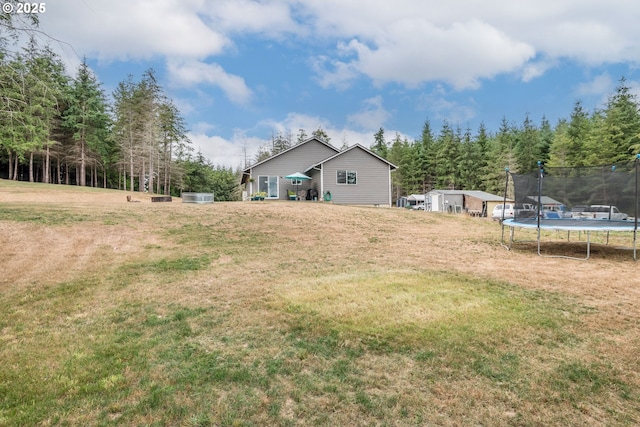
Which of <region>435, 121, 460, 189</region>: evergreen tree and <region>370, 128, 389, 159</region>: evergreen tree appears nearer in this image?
<region>435, 121, 460, 189</region>: evergreen tree

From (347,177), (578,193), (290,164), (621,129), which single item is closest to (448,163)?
(621,129)

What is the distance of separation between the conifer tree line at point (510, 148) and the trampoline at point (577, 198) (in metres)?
26.6

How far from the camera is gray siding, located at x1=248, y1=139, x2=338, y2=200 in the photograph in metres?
22.8

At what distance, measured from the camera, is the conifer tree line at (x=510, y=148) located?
30.2 m

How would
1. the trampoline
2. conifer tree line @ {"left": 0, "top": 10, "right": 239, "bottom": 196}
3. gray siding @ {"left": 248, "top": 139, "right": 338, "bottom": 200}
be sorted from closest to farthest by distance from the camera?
1. the trampoline
2. gray siding @ {"left": 248, "top": 139, "right": 338, "bottom": 200}
3. conifer tree line @ {"left": 0, "top": 10, "right": 239, "bottom": 196}

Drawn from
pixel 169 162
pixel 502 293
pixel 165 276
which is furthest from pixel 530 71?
pixel 169 162

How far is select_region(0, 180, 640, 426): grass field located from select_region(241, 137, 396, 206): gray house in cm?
1461

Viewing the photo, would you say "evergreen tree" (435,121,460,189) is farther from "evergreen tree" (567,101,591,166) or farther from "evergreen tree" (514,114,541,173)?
"evergreen tree" (567,101,591,166)

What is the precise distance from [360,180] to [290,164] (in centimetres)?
525

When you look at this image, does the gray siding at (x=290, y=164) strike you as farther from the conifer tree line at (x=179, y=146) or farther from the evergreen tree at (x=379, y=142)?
the evergreen tree at (x=379, y=142)

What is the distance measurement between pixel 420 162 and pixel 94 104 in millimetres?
44882

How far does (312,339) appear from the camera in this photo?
10.6ft

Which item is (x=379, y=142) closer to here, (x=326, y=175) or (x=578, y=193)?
(x=326, y=175)

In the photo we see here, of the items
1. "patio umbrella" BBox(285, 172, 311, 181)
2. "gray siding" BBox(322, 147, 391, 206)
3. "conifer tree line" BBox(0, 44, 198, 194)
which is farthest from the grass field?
"conifer tree line" BBox(0, 44, 198, 194)
